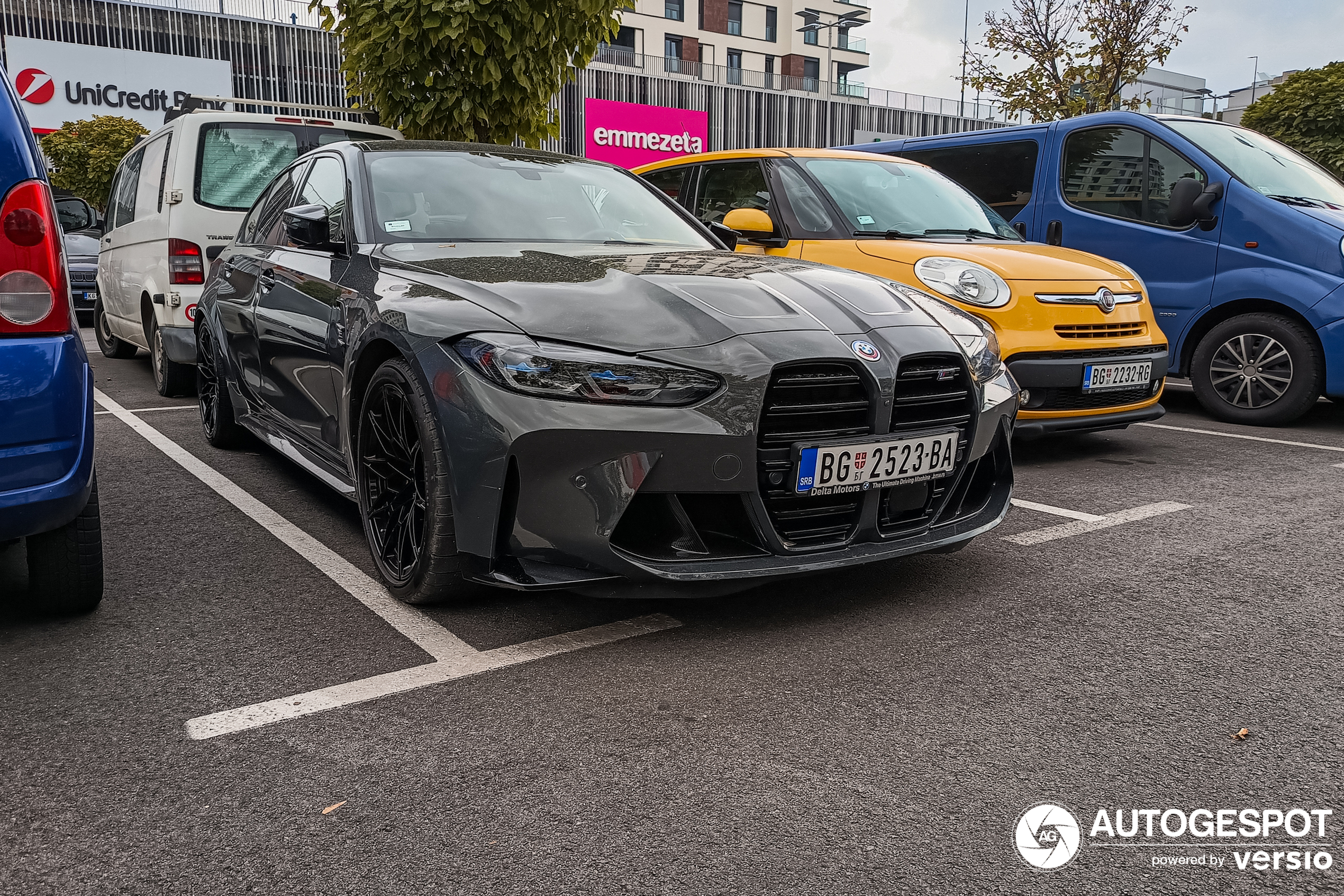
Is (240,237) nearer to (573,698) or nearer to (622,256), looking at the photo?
(622,256)

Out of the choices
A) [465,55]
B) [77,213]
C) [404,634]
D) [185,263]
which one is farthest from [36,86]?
[404,634]

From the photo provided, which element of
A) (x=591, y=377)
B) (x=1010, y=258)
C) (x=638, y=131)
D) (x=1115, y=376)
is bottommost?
(x=1115, y=376)

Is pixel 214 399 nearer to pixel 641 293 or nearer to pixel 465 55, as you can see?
pixel 641 293

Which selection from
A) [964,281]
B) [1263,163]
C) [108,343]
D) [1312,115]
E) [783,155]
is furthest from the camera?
[1312,115]

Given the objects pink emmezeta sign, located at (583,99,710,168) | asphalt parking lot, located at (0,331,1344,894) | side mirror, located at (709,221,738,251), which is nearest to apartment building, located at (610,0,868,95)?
pink emmezeta sign, located at (583,99,710,168)

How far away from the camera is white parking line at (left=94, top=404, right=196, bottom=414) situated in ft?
22.6

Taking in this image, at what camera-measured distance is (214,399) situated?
5.66 metres

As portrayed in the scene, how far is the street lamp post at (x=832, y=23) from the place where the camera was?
58.1 meters

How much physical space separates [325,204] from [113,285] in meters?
5.21

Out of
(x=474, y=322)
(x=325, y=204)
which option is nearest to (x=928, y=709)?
(x=474, y=322)

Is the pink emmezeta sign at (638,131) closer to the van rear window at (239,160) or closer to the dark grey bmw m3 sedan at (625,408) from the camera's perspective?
the van rear window at (239,160)

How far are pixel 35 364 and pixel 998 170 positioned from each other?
7050 millimetres

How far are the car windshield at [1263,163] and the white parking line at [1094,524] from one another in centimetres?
332

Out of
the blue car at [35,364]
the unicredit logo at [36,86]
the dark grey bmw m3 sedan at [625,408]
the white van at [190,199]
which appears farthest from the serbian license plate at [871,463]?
the unicredit logo at [36,86]
